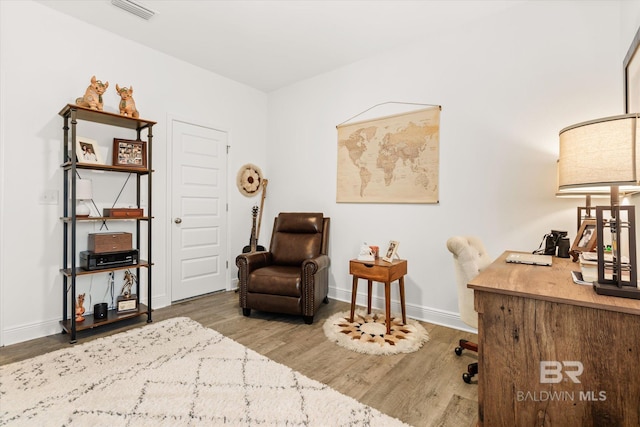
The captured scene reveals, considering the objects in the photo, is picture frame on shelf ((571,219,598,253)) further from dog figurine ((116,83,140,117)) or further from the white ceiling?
dog figurine ((116,83,140,117))

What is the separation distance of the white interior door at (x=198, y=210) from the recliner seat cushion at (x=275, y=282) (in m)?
1.12

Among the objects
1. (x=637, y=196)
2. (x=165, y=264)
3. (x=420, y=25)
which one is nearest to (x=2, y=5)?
(x=165, y=264)

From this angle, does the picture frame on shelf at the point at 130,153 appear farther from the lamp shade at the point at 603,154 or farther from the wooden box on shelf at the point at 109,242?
the lamp shade at the point at 603,154

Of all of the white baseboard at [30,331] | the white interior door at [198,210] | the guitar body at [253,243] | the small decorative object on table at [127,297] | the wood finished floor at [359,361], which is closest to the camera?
the wood finished floor at [359,361]

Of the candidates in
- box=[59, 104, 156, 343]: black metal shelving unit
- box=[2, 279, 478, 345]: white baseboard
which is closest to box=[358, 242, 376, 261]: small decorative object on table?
box=[2, 279, 478, 345]: white baseboard

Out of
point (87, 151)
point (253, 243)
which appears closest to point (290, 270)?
point (253, 243)

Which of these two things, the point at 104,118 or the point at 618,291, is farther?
the point at 104,118

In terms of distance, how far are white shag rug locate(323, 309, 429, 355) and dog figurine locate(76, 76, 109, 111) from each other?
2.84m

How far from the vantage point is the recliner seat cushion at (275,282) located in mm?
2916

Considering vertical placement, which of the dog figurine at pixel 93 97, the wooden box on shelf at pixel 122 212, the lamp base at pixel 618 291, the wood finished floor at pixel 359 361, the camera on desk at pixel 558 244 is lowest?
the wood finished floor at pixel 359 361

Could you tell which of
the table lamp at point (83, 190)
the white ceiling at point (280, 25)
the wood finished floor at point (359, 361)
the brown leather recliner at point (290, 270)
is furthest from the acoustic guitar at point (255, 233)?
the table lamp at point (83, 190)

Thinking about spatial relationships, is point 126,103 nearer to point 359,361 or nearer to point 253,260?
point 253,260

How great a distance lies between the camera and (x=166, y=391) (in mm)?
1812

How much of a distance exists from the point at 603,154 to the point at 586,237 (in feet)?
3.42
